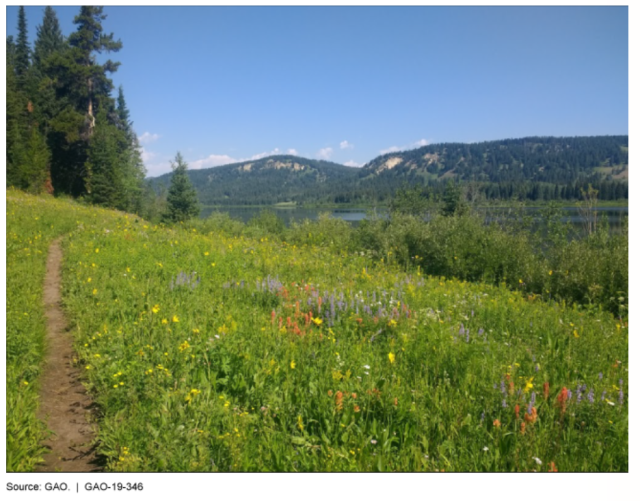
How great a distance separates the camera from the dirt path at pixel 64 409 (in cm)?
333

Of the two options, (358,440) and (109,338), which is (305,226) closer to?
(109,338)

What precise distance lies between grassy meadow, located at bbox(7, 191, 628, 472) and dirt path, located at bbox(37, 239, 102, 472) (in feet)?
0.43

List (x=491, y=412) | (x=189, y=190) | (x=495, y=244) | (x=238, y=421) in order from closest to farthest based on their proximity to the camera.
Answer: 1. (x=238, y=421)
2. (x=491, y=412)
3. (x=495, y=244)
4. (x=189, y=190)

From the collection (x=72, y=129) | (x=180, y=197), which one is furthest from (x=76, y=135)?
(x=180, y=197)

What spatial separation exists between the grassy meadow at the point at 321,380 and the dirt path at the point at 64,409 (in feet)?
0.43

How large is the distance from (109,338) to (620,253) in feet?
38.9

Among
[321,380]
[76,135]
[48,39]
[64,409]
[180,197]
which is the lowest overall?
[64,409]

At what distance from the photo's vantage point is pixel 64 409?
13.2ft

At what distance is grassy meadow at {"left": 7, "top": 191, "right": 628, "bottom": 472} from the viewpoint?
324cm

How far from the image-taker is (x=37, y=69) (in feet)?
175

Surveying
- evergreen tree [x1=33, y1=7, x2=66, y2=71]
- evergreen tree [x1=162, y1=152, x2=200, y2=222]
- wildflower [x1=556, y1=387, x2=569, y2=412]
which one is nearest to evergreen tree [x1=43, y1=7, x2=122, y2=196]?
evergreen tree [x1=162, y1=152, x2=200, y2=222]

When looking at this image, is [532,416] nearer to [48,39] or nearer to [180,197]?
[180,197]

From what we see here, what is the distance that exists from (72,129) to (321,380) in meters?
47.1

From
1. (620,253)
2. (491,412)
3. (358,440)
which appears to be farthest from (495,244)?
(358,440)
